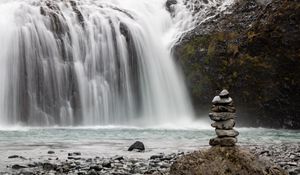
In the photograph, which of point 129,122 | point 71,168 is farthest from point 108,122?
point 71,168

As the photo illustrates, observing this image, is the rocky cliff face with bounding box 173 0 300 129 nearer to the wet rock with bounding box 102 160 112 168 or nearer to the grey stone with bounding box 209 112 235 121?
the wet rock with bounding box 102 160 112 168

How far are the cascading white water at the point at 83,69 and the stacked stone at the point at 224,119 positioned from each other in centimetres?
2757

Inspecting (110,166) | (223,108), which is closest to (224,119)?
(223,108)

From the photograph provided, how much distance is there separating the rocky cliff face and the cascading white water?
2061mm

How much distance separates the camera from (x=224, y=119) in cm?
820

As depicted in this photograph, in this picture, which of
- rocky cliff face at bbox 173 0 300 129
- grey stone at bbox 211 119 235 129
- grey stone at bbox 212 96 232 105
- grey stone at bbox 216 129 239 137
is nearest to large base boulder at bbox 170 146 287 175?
grey stone at bbox 216 129 239 137

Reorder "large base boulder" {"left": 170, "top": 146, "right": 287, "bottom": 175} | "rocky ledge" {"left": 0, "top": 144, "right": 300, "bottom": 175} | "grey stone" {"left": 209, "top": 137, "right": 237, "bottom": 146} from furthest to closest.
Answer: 1. "rocky ledge" {"left": 0, "top": 144, "right": 300, "bottom": 175}
2. "grey stone" {"left": 209, "top": 137, "right": 237, "bottom": 146}
3. "large base boulder" {"left": 170, "top": 146, "right": 287, "bottom": 175}

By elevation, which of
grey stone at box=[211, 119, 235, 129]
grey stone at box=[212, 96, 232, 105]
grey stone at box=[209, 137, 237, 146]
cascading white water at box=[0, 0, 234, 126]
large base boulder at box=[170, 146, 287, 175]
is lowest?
large base boulder at box=[170, 146, 287, 175]

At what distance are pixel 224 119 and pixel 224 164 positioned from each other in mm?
818

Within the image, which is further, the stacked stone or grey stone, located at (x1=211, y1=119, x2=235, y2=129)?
grey stone, located at (x1=211, y1=119, x2=235, y2=129)

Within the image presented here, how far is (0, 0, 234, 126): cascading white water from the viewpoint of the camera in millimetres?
35406

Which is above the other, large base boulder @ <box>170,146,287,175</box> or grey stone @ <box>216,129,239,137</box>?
grey stone @ <box>216,129,239,137</box>

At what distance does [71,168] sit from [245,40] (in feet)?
87.9

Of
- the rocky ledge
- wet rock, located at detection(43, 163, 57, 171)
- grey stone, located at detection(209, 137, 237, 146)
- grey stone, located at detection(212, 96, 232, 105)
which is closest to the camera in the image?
grey stone, located at detection(212, 96, 232, 105)
